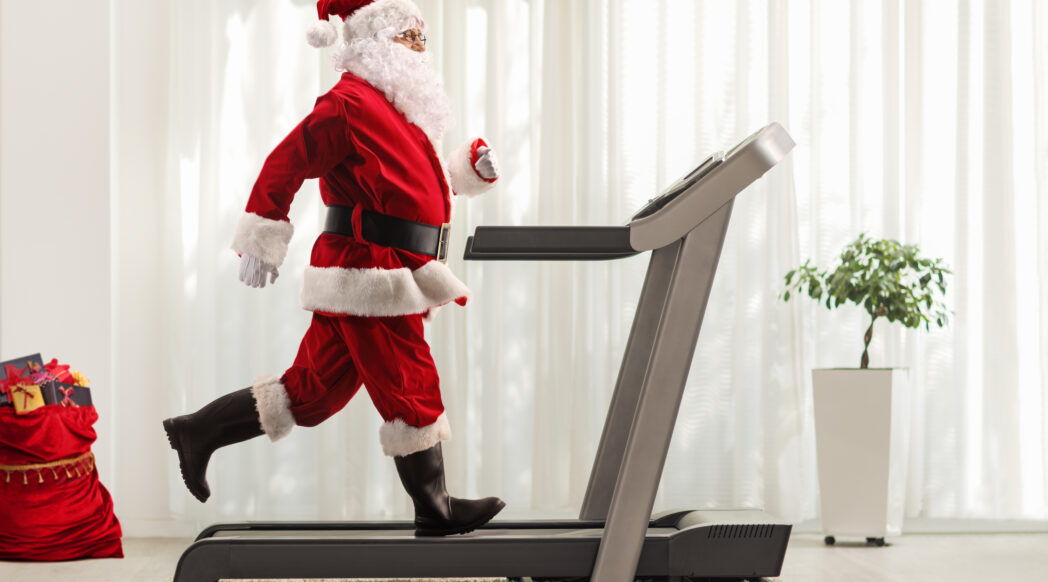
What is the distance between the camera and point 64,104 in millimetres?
3129

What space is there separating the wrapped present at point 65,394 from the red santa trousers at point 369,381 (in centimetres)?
121

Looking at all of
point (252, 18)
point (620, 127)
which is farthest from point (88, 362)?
point (620, 127)

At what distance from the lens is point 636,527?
5.45 feet

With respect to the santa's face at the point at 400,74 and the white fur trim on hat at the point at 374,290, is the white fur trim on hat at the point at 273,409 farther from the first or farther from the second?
the santa's face at the point at 400,74

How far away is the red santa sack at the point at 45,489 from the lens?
2670 mm

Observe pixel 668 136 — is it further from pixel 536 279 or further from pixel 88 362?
pixel 88 362

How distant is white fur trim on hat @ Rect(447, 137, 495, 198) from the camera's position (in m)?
2.10

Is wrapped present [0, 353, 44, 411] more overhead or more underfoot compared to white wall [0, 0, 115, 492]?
more underfoot

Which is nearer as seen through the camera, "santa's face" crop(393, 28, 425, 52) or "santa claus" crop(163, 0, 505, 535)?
"santa claus" crop(163, 0, 505, 535)

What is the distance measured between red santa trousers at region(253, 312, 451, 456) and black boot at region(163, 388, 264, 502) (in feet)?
0.12

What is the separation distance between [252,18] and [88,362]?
1.30 m

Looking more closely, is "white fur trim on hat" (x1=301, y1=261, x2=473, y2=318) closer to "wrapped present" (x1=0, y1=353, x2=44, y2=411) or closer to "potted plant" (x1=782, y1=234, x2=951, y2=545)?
"wrapped present" (x1=0, y1=353, x2=44, y2=411)

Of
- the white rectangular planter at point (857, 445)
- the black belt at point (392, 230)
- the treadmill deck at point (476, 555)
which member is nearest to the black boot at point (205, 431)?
the treadmill deck at point (476, 555)

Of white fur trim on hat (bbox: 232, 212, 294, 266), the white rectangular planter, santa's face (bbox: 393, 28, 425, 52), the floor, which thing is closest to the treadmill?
white fur trim on hat (bbox: 232, 212, 294, 266)
